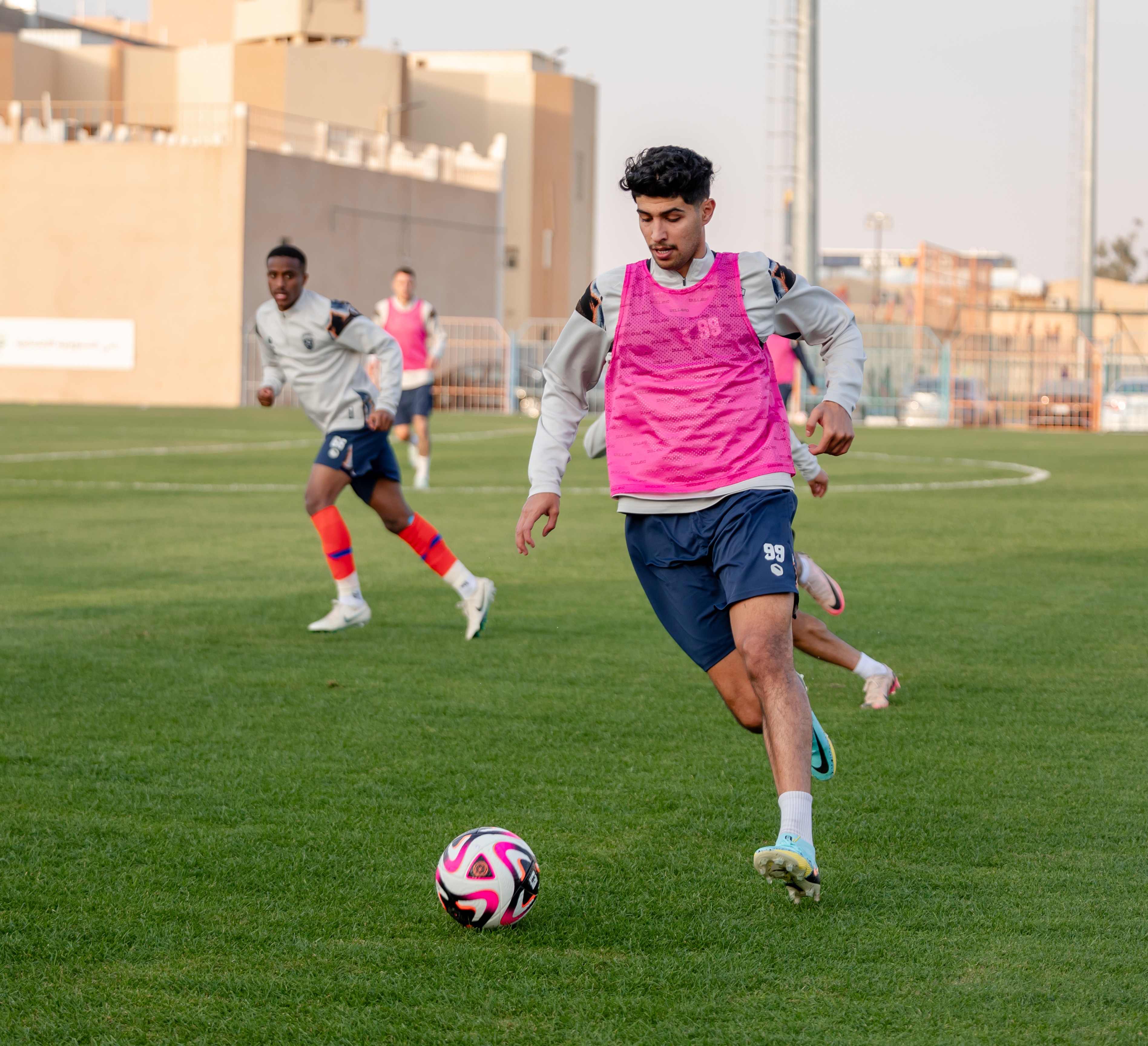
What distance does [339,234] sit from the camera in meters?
48.3

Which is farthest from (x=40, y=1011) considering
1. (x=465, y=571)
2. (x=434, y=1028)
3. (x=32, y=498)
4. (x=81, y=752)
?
(x=32, y=498)

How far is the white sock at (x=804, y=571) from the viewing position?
624 centimetres

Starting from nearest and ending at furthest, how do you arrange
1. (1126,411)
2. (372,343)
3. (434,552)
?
1. (434,552)
2. (372,343)
3. (1126,411)

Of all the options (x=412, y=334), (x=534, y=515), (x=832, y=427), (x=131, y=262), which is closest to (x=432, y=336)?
(x=412, y=334)

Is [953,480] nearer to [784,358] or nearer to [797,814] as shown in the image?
[784,358]

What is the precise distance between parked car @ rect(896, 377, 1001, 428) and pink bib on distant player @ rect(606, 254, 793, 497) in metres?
32.8

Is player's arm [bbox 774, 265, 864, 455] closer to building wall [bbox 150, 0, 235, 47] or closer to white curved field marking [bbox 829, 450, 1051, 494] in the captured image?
white curved field marking [bbox 829, 450, 1051, 494]

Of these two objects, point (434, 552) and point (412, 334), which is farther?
point (412, 334)

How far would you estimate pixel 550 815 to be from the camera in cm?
515

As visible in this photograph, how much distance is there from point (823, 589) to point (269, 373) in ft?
14.1

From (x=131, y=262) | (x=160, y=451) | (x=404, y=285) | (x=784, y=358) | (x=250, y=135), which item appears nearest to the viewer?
(x=404, y=285)

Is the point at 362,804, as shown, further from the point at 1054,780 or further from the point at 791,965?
the point at 1054,780

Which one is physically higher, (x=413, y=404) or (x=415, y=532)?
(x=413, y=404)

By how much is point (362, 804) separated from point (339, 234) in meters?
44.5
